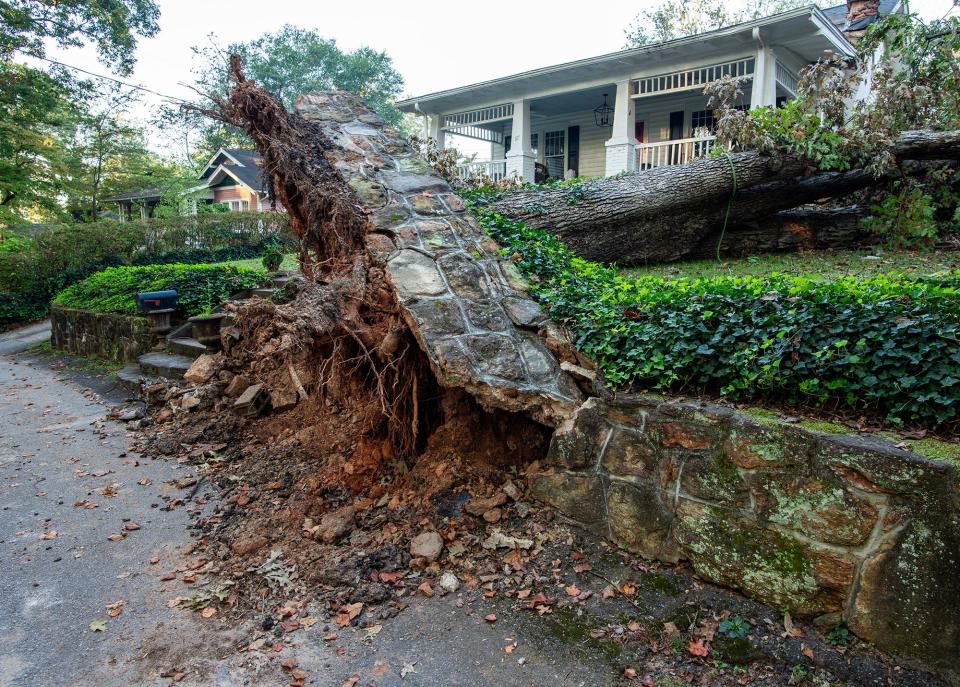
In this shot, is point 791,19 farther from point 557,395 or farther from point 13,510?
point 13,510

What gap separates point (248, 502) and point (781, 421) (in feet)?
12.4

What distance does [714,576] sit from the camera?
10.4 feet

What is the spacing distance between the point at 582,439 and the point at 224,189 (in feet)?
98.1

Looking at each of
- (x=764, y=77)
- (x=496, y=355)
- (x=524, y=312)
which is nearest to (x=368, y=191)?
(x=524, y=312)

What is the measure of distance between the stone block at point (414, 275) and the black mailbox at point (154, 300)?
17.0 ft

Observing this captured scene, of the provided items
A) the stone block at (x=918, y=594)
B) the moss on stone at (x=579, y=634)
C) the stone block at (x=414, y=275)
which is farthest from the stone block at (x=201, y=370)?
the stone block at (x=918, y=594)

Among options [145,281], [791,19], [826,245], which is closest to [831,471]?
[826,245]

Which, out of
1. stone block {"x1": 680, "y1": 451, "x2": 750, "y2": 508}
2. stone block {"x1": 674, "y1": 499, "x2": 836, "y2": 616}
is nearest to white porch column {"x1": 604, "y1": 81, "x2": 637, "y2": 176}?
stone block {"x1": 680, "y1": 451, "x2": 750, "y2": 508}

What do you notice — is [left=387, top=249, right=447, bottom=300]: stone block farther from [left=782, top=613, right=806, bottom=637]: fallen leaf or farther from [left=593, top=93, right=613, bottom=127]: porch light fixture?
[left=593, top=93, right=613, bottom=127]: porch light fixture

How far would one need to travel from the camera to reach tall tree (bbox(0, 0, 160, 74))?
50.2 feet

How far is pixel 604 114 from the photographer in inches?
639

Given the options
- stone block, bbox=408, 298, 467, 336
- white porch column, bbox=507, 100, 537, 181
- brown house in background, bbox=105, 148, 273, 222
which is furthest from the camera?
brown house in background, bbox=105, 148, 273, 222

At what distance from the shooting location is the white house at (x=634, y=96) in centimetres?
1182

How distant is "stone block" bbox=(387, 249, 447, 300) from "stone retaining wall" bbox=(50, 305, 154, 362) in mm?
5447
